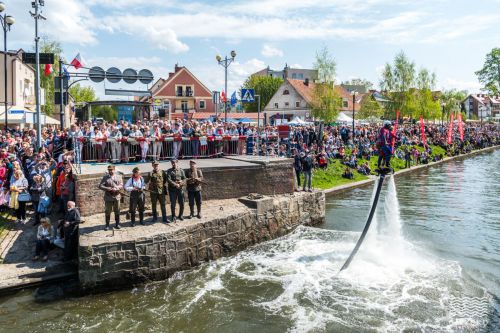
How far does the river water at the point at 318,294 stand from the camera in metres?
9.48

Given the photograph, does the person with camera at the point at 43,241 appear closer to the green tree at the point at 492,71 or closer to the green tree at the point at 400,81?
the green tree at the point at 400,81

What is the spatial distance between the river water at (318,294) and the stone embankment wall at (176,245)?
356 millimetres

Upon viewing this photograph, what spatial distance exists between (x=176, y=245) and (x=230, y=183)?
4321mm

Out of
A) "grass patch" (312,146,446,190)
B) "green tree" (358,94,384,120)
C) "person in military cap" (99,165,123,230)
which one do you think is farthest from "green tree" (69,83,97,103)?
"person in military cap" (99,165,123,230)

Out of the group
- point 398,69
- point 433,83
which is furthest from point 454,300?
point 433,83

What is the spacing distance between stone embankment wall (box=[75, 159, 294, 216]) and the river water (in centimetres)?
214

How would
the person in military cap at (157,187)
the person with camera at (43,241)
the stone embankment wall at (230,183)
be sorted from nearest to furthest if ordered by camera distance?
1. the person with camera at (43,241)
2. the person in military cap at (157,187)
3. the stone embankment wall at (230,183)

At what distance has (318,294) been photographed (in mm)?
11023

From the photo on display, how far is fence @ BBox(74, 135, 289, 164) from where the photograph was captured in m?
15.9

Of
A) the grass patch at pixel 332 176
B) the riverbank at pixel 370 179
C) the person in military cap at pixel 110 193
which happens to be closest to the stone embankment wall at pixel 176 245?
the person in military cap at pixel 110 193

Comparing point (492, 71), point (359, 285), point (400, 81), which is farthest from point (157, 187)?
point (492, 71)

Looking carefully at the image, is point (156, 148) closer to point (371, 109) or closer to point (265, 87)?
point (371, 109)

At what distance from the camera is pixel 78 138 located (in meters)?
15.2

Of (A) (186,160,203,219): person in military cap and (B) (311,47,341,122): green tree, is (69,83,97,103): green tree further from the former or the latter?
(A) (186,160,203,219): person in military cap
